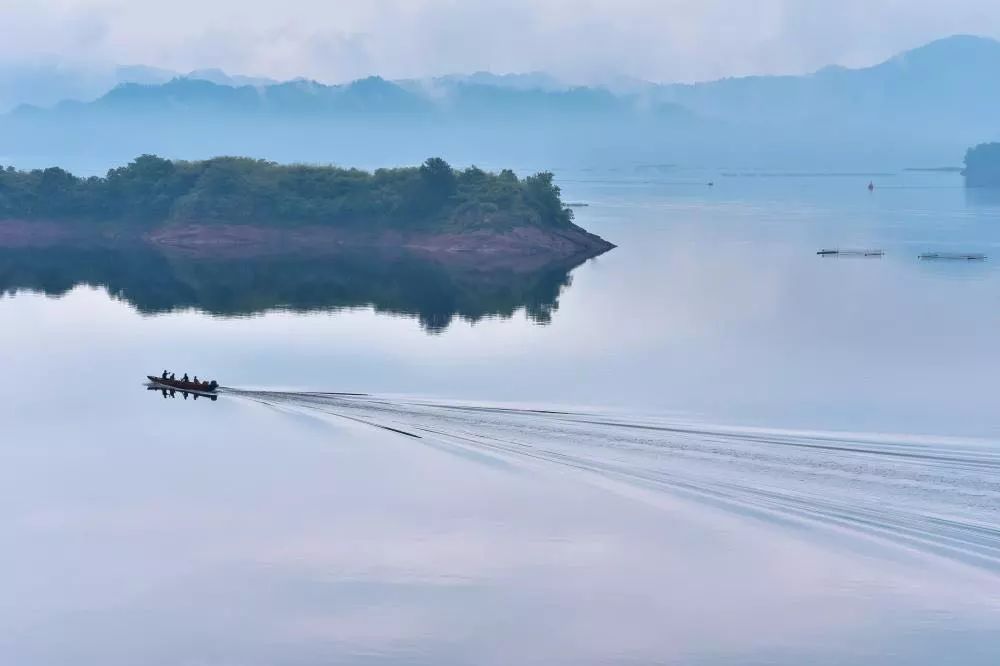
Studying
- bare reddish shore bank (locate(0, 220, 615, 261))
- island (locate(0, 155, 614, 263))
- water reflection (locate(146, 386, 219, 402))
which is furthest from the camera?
island (locate(0, 155, 614, 263))

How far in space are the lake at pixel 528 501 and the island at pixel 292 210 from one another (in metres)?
52.7

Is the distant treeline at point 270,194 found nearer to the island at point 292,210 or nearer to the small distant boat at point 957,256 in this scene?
the island at point 292,210

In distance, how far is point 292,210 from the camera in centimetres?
13625

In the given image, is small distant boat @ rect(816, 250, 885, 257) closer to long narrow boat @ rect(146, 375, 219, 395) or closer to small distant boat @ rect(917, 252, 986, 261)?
small distant boat @ rect(917, 252, 986, 261)

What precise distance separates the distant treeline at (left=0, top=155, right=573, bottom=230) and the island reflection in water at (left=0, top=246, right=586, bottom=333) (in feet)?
30.7

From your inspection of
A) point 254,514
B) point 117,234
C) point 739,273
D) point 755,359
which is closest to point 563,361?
point 755,359

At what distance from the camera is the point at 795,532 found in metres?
34.9

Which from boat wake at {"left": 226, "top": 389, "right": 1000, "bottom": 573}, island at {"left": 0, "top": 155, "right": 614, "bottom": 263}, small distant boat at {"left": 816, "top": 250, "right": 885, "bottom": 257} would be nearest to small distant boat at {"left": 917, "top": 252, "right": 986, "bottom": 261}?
small distant boat at {"left": 816, "top": 250, "right": 885, "bottom": 257}

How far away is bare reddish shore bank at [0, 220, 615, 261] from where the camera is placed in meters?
122

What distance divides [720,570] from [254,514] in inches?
549

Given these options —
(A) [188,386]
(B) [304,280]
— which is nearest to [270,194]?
(B) [304,280]

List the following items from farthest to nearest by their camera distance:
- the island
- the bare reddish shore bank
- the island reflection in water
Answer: the island, the bare reddish shore bank, the island reflection in water

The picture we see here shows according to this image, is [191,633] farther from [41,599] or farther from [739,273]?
[739,273]

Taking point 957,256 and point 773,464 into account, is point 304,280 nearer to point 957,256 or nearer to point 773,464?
point 957,256
